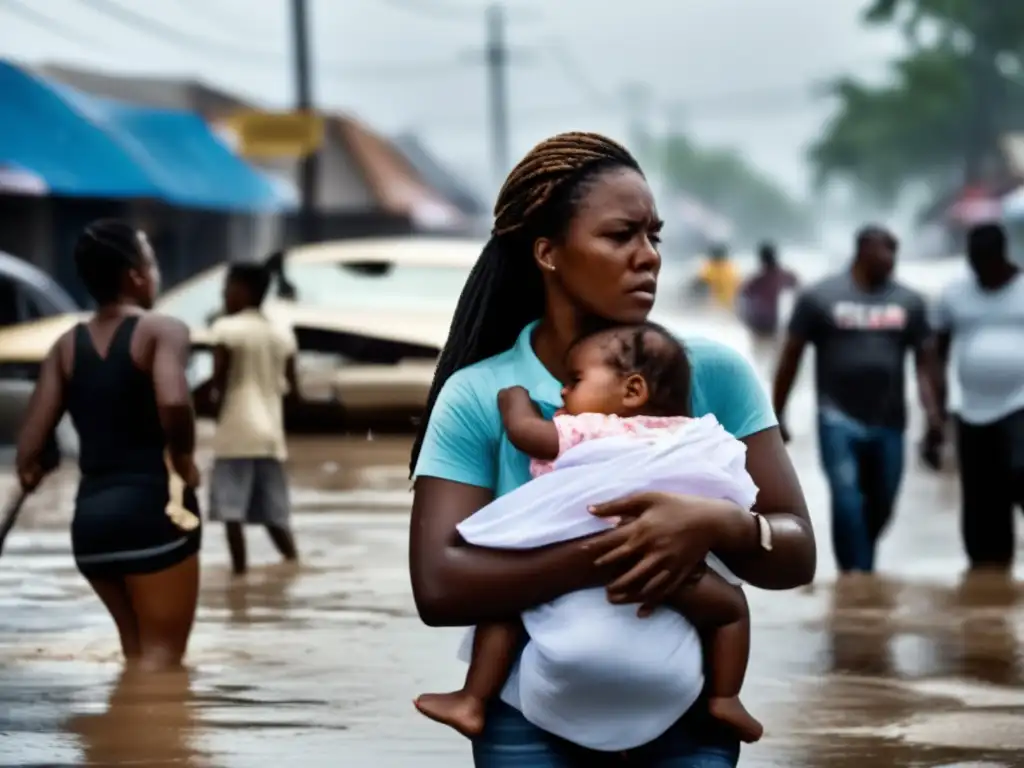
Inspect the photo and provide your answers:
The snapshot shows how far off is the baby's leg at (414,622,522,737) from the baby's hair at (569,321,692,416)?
40 centimetres

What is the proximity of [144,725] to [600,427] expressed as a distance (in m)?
4.33

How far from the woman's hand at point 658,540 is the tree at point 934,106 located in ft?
212

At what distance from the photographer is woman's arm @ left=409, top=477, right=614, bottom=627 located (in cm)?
373

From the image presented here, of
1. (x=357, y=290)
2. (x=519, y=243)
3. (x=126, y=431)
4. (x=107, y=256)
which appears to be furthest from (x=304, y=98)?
(x=519, y=243)

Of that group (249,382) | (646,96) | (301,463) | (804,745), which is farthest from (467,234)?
(646,96)

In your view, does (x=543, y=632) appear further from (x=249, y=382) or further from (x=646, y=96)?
(x=646, y=96)

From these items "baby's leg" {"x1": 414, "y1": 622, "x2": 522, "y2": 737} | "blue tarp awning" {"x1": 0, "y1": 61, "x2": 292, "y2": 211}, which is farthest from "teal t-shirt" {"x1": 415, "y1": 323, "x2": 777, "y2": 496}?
"blue tarp awning" {"x1": 0, "y1": 61, "x2": 292, "y2": 211}

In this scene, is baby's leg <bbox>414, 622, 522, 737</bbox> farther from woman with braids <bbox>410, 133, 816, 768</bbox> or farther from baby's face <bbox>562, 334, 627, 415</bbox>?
baby's face <bbox>562, 334, 627, 415</bbox>

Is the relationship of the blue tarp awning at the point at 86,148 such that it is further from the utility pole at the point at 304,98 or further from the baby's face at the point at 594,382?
the baby's face at the point at 594,382

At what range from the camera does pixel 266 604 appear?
35.1ft

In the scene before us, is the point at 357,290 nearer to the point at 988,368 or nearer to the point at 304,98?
the point at 988,368

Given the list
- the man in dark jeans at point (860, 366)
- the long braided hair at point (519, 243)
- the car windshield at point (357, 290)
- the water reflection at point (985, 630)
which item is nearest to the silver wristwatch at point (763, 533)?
the long braided hair at point (519, 243)

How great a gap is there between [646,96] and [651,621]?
421 feet

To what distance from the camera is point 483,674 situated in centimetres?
382
